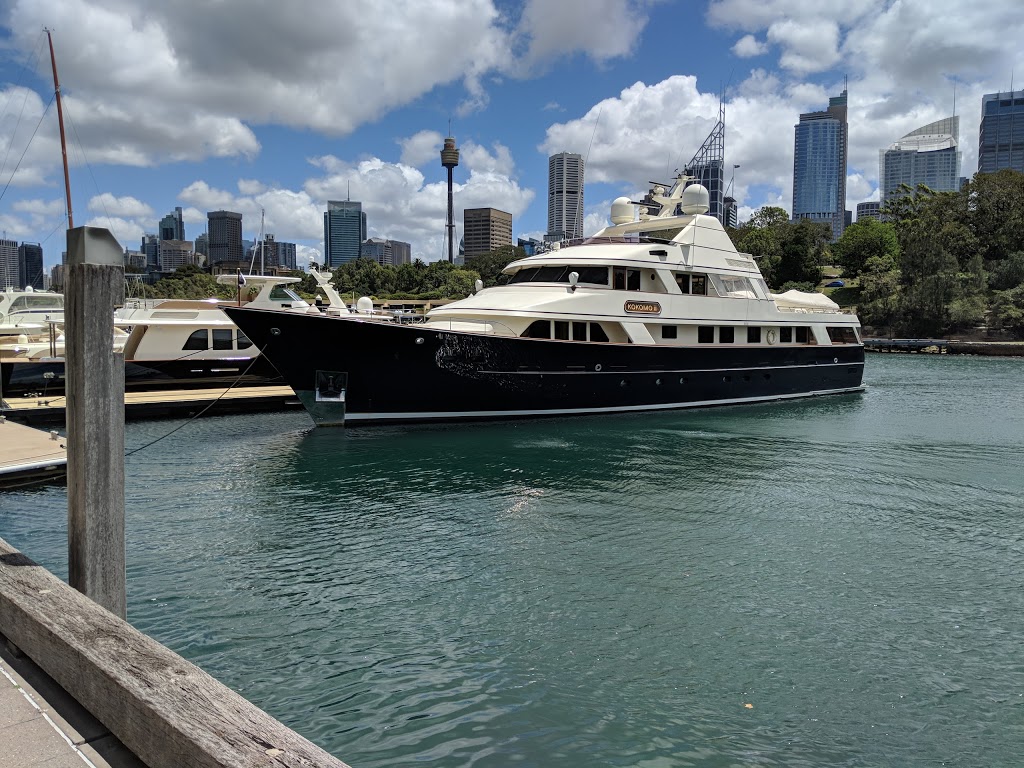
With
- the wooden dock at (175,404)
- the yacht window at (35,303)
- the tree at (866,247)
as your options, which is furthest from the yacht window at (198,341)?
the tree at (866,247)

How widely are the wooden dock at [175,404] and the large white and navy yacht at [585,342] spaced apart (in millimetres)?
4316

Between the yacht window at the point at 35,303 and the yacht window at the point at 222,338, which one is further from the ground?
the yacht window at the point at 35,303

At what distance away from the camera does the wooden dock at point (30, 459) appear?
11.5 m

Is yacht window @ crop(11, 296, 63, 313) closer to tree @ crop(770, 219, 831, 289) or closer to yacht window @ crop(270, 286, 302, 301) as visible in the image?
yacht window @ crop(270, 286, 302, 301)

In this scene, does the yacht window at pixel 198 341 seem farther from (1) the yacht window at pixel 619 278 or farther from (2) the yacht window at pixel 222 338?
(1) the yacht window at pixel 619 278

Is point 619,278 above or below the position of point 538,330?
above

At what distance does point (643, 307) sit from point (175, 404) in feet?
49.1

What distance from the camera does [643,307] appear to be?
2317 cm

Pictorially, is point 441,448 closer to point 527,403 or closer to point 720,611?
point 527,403

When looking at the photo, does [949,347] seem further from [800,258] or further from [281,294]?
[281,294]

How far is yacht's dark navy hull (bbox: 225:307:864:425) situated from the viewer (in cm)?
1909

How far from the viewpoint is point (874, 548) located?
10.5m

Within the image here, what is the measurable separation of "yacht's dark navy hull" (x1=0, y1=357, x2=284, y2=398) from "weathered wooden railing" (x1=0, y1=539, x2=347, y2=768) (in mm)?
18657

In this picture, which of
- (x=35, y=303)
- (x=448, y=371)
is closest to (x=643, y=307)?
(x=448, y=371)
